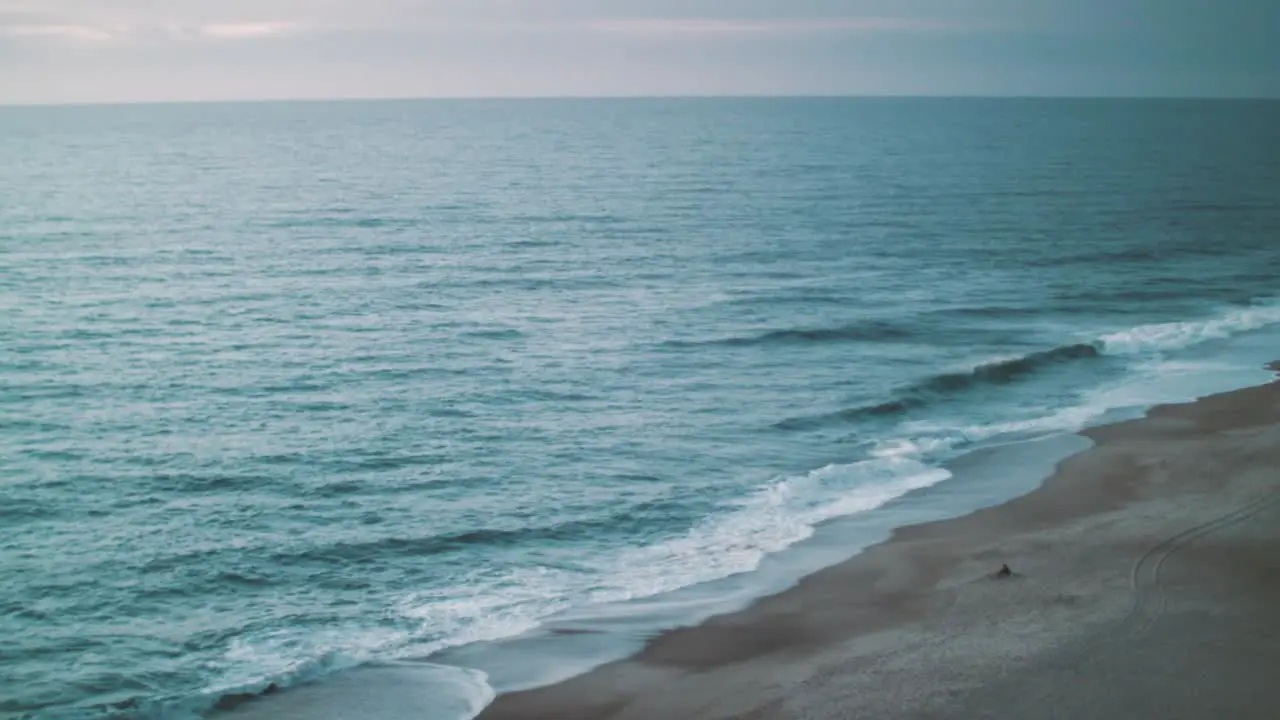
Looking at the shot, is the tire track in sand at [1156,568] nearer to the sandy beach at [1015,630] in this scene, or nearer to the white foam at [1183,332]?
the sandy beach at [1015,630]

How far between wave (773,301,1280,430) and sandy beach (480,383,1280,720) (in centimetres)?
883

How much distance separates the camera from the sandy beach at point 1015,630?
16.6 metres

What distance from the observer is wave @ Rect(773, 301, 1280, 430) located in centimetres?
3522

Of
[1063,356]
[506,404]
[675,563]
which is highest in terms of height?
[506,404]

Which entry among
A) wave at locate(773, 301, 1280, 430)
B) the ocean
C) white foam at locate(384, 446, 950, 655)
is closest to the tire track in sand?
the ocean

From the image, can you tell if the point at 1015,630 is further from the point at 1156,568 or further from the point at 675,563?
the point at 675,563

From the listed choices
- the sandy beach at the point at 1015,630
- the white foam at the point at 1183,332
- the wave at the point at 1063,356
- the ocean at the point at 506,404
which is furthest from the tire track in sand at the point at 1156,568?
the white foam at the point at 1183,332

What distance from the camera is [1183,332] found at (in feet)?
148

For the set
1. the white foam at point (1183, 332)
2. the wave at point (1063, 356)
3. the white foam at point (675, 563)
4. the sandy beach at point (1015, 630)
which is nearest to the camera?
the sandy beach at point (1015, 630)

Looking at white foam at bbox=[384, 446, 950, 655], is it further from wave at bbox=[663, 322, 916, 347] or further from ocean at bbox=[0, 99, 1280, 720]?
wave at bbox=[663, 322, 916, 347]

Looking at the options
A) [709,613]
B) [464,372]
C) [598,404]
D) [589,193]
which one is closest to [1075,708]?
[709,613]

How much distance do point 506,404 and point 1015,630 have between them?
65.0 feet

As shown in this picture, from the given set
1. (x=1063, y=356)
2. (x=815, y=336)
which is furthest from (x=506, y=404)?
(x=1063, y=356)

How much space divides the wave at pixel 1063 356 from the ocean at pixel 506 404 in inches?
7.6
